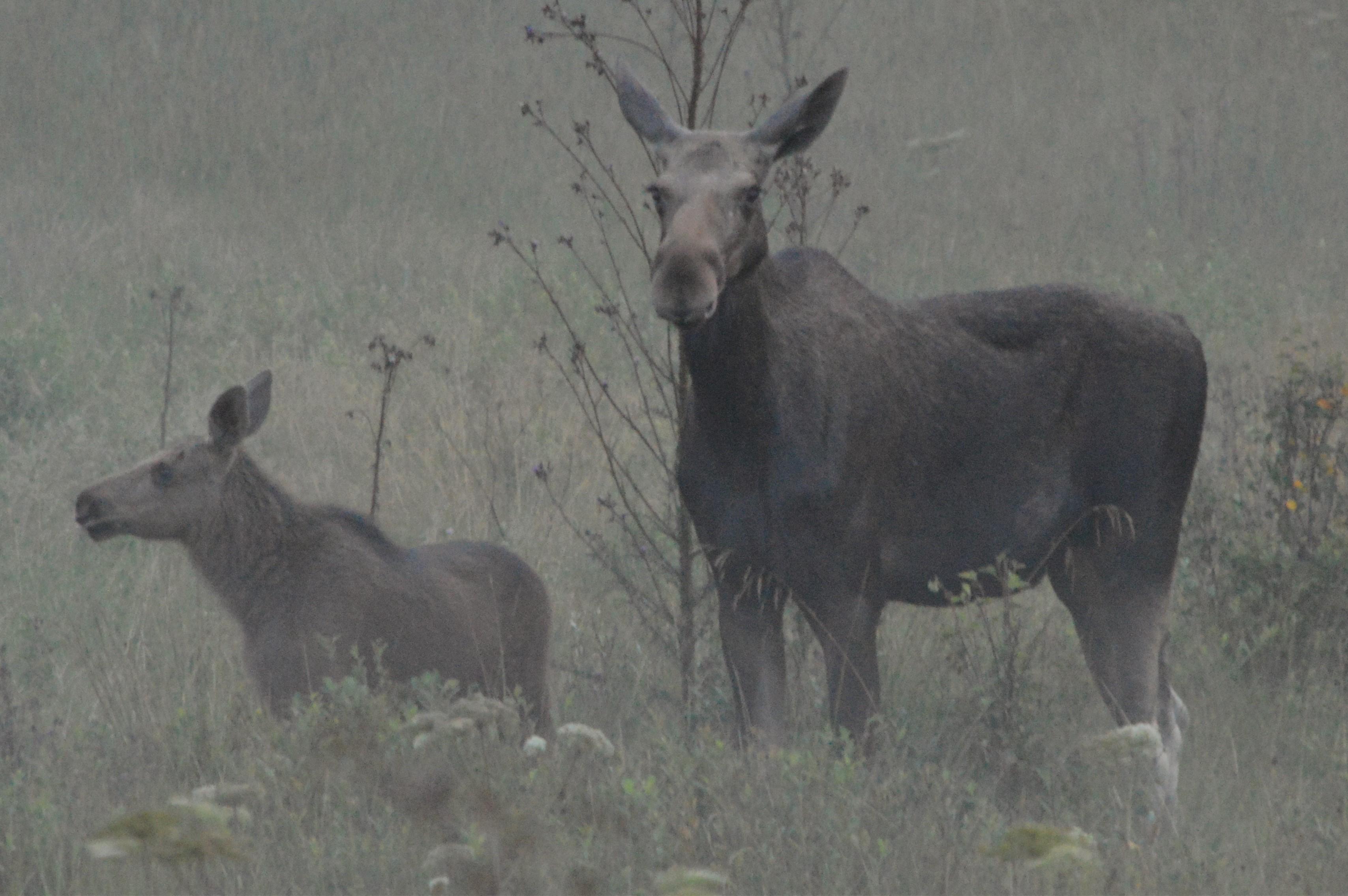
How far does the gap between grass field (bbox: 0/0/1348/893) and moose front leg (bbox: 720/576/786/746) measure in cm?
20

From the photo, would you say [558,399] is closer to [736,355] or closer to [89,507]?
[89,507]

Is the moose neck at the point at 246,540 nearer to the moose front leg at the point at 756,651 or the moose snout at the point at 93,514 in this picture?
the moose snout at the point at 93,514

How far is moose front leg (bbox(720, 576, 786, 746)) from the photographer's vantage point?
17.6ft

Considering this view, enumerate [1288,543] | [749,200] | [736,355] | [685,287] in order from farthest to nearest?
[1288,543], [736,355], [749,200], [685,287]

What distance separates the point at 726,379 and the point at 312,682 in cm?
186

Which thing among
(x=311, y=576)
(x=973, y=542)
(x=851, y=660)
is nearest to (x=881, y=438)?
(x=973, y=542)

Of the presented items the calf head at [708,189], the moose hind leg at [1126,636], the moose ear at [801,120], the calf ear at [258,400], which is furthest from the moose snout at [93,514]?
the moose hind leg at [1126,636]

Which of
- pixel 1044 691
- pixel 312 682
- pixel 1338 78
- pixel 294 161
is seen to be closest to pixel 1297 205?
pixel 1338 78

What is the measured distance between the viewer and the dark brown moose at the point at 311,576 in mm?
6316

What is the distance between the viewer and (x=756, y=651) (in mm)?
5387

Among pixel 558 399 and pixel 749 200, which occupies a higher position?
pixel 749 200

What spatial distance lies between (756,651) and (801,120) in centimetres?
151

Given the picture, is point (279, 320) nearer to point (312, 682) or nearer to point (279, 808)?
point (312, 682)

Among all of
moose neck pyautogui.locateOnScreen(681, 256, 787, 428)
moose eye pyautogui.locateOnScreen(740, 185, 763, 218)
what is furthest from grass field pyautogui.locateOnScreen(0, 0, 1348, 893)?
moose eye pyautogui.locateOnScreen(740, 185, 763, 218)
